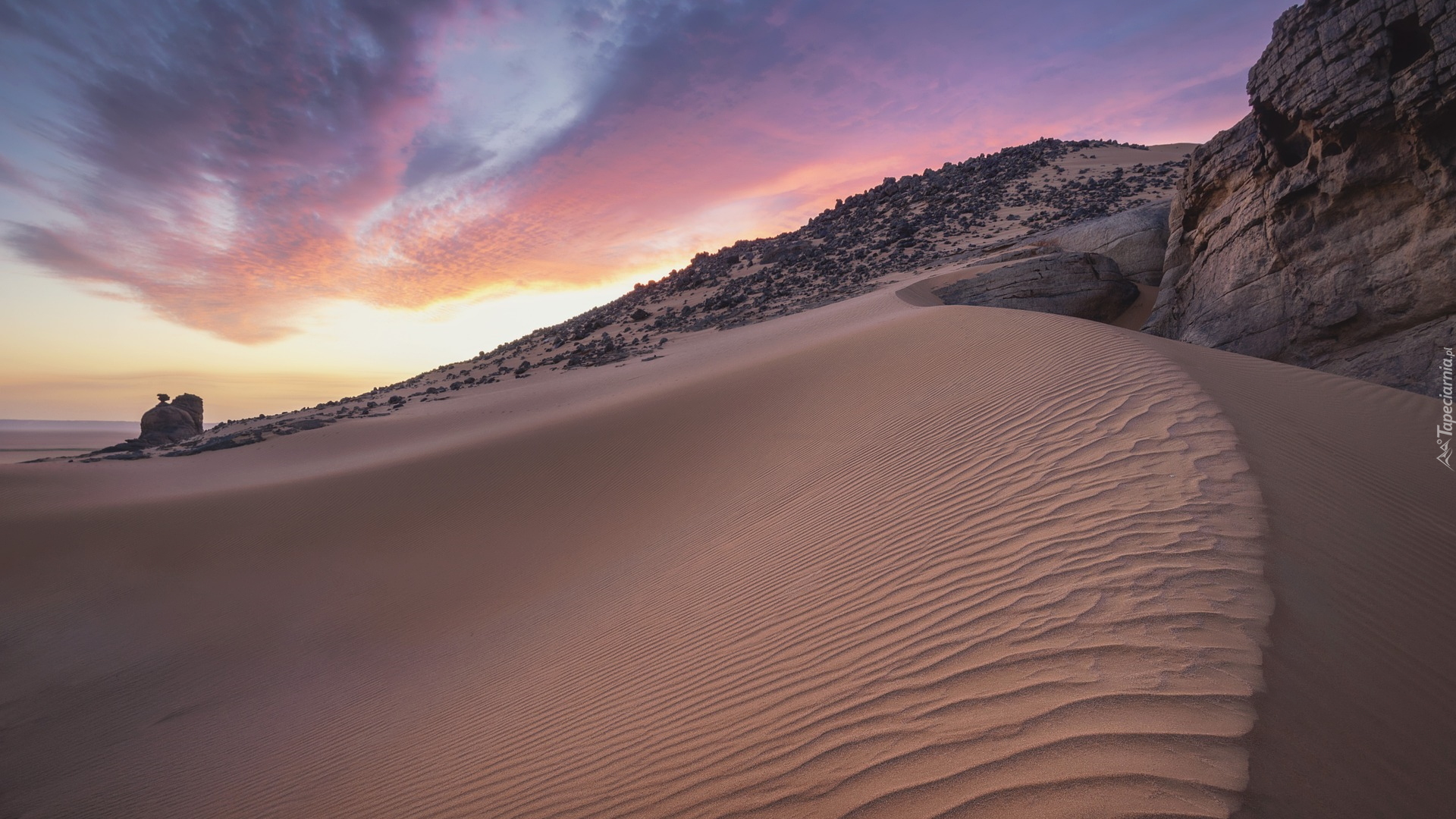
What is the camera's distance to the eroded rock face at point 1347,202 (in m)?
7.95

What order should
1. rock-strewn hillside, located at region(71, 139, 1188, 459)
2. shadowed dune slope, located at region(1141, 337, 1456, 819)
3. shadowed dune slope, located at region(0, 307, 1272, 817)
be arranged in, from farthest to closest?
rock-strewn hillside, located at region(71, 139, 1188, 459) < shadowed dune slope, located at region(0, 307, 1272, 817) < shadowed dune slope, located at region(1141, 337, 1456, 819)

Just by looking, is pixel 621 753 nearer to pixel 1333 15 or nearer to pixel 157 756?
pixel 157 756

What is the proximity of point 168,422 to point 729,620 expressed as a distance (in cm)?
2927

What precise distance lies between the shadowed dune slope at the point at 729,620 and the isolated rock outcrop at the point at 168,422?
57.2ft

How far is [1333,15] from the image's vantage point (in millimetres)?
8594

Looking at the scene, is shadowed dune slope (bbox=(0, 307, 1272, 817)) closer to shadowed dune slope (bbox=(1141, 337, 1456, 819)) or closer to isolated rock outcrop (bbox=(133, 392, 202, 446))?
shadowed dune slope (bbox=(1141, 337, 1456, 819))

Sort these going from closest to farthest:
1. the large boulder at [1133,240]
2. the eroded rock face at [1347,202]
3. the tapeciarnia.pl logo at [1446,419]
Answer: the tapeciarnia.pl logo at [1446,419] → the eroded rock face at [1347,202] → the large boulder at [1133,240]

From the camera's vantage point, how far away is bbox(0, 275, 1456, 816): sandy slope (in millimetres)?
2275

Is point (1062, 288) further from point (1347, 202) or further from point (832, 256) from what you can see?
point (832, 256)

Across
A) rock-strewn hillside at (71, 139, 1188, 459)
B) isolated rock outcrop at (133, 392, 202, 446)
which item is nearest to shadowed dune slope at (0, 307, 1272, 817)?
rock-strewn hillside at (71, 139, 1188, 459)

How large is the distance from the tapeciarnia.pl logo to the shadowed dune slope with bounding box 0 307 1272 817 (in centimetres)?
249

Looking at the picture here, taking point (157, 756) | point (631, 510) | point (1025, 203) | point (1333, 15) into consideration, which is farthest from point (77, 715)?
point (1025, 203)

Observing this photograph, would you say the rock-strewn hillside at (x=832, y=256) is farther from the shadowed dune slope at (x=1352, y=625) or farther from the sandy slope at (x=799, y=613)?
the shadowed dune slope at (x=1352, y=625)

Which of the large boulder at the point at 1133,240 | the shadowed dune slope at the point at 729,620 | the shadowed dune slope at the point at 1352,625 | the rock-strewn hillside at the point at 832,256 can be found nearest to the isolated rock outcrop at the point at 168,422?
the rock-strewn hillside at the point at 832,256
